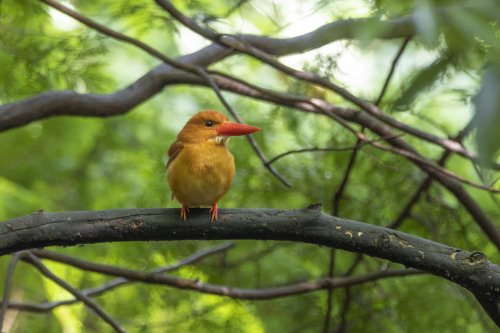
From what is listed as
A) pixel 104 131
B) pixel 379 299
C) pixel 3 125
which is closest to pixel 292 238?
pixel 3 125

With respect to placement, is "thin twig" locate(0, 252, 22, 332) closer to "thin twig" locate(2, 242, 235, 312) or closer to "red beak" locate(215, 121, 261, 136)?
"thin twig" locate(2, 242, 235, 312)

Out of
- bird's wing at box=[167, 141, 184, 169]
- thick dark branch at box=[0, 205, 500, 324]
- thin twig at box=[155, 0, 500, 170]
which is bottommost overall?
thick dark branch at box=[0, 205, 500, 324]

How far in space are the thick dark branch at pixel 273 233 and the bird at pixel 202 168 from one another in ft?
0.33

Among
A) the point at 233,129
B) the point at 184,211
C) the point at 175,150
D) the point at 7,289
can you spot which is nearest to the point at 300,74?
the point at 233,129

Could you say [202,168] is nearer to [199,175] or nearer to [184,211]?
[199,175]

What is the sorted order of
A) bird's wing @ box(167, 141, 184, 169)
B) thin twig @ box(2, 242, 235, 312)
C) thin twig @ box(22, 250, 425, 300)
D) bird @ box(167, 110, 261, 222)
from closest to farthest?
bird @ box(167, 110, 261, 222) < bird's wing @ box(167, 141, 184, 169) < thin twig @ box(22, 250, 425, 300) < thin twig @ box(2, 242, 235, 312)

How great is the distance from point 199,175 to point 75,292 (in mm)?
1347

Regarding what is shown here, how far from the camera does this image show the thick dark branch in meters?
2.00

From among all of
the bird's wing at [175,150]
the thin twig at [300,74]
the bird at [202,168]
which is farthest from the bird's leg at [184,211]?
the thin twig at [300,74]

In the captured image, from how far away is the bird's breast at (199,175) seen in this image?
234 cm

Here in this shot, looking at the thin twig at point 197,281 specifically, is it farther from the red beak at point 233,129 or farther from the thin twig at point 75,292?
the red beak at point 233,129

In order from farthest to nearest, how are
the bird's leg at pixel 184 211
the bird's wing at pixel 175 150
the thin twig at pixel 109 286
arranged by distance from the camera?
the thin twig at pixel 109 286 → the bird's wing at pixel 175 150 → the bird's leg at pixel 184 211

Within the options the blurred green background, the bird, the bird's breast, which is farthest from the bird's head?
the blurred green background

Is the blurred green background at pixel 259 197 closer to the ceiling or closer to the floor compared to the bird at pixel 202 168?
closer to the ceiling
